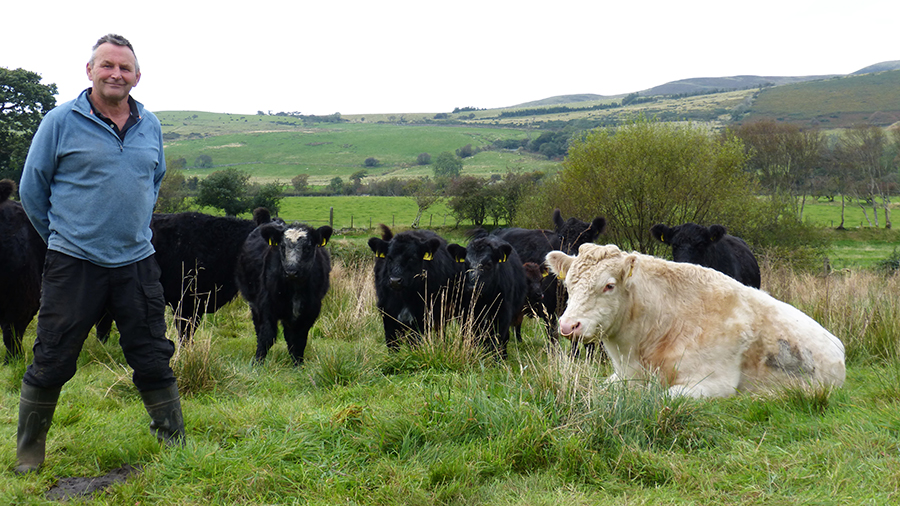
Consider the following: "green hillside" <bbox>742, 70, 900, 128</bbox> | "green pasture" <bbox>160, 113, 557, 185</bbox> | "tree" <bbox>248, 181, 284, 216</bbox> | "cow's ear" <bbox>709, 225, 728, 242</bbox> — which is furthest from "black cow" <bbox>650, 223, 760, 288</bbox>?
"green hillside" <bbox>742, 70, 900, 128</bbox>

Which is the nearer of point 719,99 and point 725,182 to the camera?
point 725,182

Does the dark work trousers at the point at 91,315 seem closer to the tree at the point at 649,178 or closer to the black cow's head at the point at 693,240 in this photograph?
the black cow's head at the point at 693,240

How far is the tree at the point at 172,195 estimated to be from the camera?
44.0 m

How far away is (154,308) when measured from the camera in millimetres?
4039

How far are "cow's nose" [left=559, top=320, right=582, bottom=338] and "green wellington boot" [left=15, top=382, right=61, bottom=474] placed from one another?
363 cm

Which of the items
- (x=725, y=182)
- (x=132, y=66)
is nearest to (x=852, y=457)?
(x=132, y=66)

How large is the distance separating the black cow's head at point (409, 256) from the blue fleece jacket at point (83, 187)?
155 inches

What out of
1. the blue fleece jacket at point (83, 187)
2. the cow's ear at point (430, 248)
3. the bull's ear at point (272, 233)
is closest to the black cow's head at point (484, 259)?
the cow's ear at point (430, 248)

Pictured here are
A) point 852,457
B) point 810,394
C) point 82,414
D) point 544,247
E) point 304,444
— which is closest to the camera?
Answer: point 852,457

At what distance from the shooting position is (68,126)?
3801mm

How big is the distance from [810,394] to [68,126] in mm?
5521

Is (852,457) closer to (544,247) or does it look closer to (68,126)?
(68,126)

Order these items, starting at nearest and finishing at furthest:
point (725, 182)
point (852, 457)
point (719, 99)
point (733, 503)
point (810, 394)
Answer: point (733, 503)
point (852, 457)
point (810, 394)
point (725, 182)
point (719, 99)

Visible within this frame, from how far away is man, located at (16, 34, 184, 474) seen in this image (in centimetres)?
376
